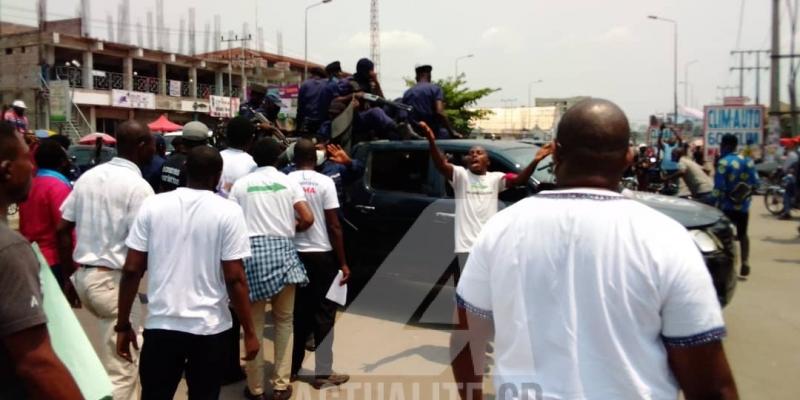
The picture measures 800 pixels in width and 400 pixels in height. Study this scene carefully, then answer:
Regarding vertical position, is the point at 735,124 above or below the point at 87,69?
below

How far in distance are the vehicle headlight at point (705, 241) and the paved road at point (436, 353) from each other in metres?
0.87

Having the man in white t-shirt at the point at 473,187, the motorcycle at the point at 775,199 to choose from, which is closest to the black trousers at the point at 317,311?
the man in white t-shirt at the point at 473,187

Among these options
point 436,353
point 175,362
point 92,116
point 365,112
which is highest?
point 92,116

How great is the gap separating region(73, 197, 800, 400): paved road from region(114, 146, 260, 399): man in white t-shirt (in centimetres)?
145

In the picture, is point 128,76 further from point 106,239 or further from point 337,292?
point 106,239

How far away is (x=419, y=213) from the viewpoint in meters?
6.06

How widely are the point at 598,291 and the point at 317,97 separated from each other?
5.81 metres

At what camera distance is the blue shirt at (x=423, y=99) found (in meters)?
7.29

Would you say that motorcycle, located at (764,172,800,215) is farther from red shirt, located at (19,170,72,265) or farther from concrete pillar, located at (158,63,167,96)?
concrete pillar, located at (158,63,167,96)

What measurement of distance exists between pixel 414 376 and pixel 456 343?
2.81 m

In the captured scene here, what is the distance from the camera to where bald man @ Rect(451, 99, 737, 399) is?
1558 mm

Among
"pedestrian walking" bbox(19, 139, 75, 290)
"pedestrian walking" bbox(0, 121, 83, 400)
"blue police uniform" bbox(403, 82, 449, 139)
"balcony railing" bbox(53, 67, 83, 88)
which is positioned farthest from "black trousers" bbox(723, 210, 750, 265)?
"balcony railing" bbox(53, 67, 83, 88)

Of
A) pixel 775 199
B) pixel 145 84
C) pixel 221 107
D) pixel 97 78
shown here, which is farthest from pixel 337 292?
pixel 145 84

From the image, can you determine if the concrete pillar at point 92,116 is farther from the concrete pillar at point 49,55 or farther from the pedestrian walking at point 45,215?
the pedestrian walking at point 45,215
